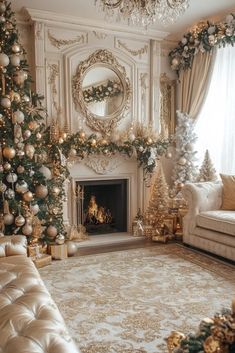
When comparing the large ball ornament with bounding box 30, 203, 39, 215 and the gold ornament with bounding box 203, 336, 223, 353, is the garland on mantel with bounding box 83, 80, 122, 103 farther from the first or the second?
the gold ornament with bounding box 203, 336, 223, 353

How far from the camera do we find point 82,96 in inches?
186

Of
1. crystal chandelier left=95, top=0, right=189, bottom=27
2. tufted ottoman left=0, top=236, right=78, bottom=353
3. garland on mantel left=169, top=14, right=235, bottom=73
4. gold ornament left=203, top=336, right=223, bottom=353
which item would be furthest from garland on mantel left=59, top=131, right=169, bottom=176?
gold ornament left=203, top=336, right=223, bottom=353

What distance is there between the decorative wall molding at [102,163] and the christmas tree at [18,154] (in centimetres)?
90

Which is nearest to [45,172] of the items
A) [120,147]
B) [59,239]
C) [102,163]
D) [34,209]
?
[34,209]

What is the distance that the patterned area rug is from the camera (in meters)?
2.25

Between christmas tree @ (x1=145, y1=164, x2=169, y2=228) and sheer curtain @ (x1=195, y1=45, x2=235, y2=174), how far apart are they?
2.80 ft

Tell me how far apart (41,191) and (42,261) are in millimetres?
831

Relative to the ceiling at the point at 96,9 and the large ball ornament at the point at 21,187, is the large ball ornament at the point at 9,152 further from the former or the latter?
the ceiling at the point at 96,9

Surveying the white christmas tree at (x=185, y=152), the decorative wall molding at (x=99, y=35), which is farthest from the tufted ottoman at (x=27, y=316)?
the decorative wall molding at (x=99, y=35)

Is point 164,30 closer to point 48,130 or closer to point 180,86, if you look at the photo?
point 180,86

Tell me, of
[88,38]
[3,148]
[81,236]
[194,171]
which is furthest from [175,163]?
[3,148]

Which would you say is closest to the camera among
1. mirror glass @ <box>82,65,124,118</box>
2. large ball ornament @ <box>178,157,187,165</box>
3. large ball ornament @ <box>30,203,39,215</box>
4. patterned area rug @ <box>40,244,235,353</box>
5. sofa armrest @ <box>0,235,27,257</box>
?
patterned area rug @ <box>40,244,235,353</box>

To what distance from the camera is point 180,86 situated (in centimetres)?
549

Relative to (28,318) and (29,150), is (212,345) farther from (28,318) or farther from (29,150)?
(29,150)
